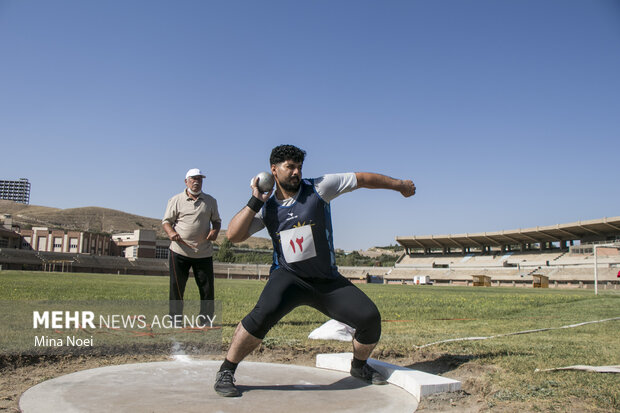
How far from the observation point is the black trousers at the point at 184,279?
684cm

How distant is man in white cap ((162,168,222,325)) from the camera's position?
22.5 feet

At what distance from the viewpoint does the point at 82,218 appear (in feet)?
522

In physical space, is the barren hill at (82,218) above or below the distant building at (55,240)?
above

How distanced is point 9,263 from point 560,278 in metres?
64.5

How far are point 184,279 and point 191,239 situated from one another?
0.59 m

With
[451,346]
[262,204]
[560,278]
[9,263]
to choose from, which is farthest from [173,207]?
[9,263]

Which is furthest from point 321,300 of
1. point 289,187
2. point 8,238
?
point 8,238

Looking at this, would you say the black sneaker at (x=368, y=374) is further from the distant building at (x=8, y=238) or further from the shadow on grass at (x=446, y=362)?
the distant building at (x=8, y=238)

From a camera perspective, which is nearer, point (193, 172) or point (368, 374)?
point (368, 374)

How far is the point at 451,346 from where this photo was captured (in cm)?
561

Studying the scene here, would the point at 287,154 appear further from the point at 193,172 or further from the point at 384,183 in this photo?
the point at 193,172

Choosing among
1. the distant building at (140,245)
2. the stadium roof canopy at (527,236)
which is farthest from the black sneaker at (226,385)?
the distant building at (140,245)

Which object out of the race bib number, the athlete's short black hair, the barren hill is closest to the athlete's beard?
the athlete's short black hair

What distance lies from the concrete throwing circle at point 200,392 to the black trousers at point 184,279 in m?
2.31
